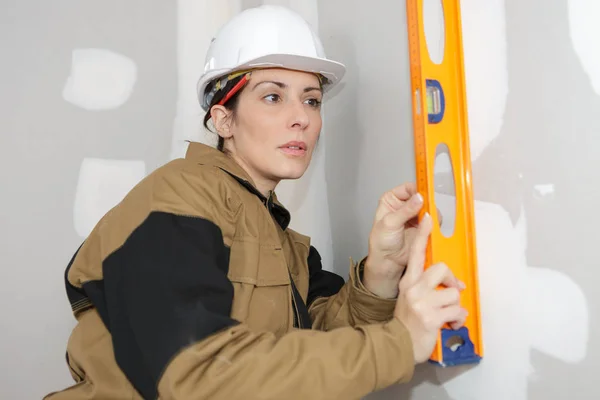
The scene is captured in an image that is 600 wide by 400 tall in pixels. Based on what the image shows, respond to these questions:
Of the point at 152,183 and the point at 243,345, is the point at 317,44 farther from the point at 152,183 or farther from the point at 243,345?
the point at 243,345

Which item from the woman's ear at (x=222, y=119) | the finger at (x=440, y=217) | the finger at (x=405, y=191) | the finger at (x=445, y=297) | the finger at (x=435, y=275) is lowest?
the finger at (x=445, y=297)

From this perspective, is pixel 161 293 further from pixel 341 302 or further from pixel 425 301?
pixel 341 302

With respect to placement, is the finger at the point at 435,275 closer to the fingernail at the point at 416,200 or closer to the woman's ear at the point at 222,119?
the fingernail at the point at 416,200

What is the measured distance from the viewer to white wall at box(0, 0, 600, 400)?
2.96 ft

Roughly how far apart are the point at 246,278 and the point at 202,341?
267 mm

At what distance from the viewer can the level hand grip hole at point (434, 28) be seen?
1.18 metres

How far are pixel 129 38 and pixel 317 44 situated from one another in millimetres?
763

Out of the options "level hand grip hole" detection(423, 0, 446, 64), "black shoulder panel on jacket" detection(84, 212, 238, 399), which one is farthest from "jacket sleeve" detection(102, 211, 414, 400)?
"level hand grip hole" detection(423, 0, 446, 64)

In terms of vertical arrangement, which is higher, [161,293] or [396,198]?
[396,198]

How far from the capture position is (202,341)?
83cm

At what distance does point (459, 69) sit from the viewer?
1.10 meters

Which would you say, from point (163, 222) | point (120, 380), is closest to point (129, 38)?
point (163, 222)

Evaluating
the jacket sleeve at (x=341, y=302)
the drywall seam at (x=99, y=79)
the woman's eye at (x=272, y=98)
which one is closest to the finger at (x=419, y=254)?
the jacket sleeve at (x=341, y=302)

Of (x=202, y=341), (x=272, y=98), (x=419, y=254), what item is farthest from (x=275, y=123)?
(x=202, y=341)
